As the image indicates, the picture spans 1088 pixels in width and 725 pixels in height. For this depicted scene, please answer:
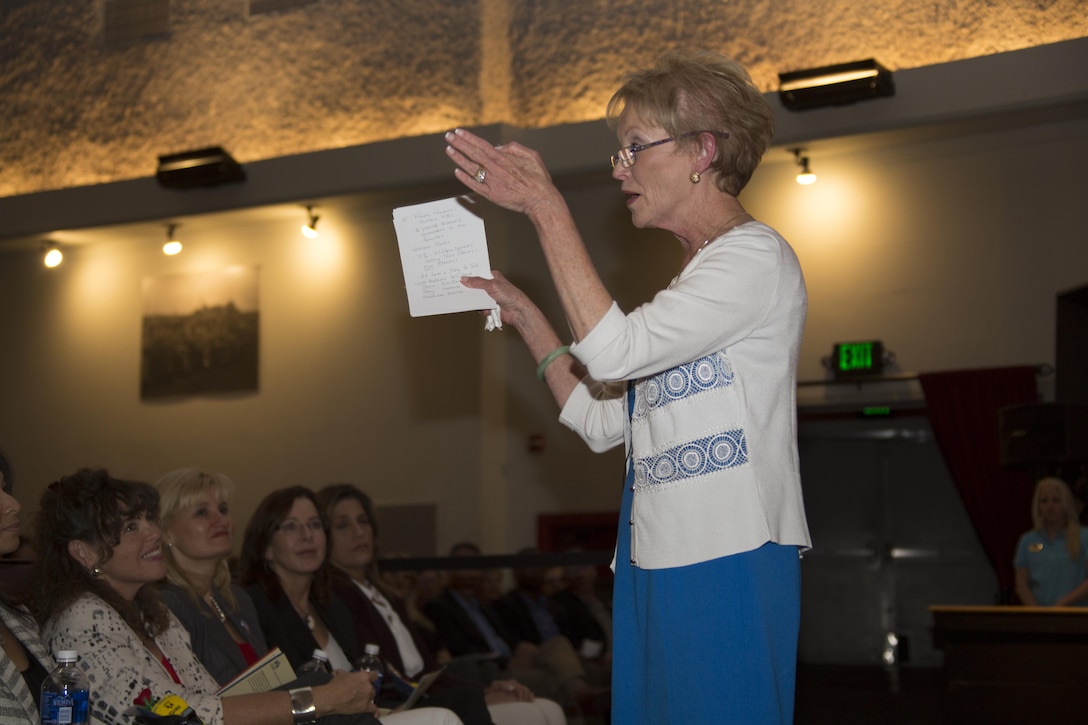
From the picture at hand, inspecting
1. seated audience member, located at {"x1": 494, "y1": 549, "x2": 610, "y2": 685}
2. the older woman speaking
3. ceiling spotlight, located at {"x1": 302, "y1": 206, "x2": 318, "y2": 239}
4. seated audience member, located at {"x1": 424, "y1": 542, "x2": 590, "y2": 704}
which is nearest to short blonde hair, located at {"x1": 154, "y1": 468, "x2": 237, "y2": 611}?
seated audience member, located at {"x1": 424, "y1": 542, "x2": 590, "y2": 704}

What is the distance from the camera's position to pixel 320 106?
9.66 metres

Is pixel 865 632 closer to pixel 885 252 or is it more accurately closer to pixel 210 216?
pixel 885 252

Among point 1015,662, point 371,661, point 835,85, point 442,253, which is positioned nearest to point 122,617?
point 371,661

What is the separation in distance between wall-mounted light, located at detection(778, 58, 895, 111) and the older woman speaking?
20.0 ft

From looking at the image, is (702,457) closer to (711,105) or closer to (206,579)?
(711,105)

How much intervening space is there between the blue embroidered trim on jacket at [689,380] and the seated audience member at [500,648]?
351 cm

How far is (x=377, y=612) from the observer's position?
15.5ft

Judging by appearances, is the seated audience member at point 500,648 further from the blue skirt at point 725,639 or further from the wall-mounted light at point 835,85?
the wall-mounted light at point 835,85

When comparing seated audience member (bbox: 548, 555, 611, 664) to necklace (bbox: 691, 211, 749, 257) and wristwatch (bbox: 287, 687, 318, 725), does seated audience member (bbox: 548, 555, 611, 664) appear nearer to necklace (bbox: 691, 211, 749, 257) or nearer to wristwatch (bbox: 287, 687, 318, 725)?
wristwatch (bbox: 287, 687, 318, 725)

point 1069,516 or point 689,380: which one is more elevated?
point 689,380

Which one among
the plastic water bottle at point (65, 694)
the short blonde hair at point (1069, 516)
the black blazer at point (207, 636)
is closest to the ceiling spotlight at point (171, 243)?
the black blazer at point (207, 636)

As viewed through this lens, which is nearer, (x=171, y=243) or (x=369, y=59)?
(x=369, y=59)

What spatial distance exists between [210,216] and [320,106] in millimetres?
1417

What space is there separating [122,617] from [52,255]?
868 cm
